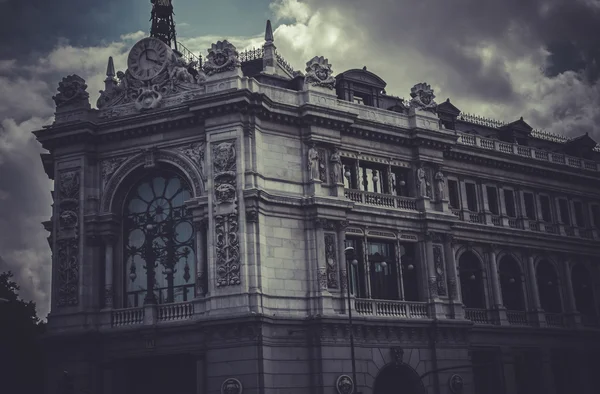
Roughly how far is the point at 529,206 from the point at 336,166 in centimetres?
1942

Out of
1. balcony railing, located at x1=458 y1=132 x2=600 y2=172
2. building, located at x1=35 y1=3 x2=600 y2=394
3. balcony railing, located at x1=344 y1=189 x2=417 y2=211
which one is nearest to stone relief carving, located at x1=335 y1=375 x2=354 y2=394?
building, located at x1=35 y1=3 x2=600 y2=394

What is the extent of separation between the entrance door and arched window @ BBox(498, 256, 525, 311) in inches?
942

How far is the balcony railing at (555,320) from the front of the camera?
6400 centimetres

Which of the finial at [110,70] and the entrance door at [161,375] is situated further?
the finial at [110,70]

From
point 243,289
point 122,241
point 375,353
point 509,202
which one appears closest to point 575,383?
point 509,202

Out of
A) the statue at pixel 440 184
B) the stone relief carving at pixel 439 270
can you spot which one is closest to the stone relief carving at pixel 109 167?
the statue at pixel 440 184

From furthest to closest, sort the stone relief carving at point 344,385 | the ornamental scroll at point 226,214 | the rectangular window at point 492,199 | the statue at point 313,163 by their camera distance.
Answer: the rectangular window at point 492,199
the statue at point 313,163
the stone relief carving at point 344,385
the ornamental scroll at point 226,214

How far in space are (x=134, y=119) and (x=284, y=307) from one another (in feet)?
46.6

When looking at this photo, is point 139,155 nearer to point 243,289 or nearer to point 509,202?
point 243,289

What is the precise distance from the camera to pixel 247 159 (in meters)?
50.5

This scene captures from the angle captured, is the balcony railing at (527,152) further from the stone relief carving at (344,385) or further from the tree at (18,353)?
the tree at (18,353)

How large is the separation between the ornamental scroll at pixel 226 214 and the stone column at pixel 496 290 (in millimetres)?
20954

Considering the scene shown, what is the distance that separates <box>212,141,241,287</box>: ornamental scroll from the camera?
4884 cm

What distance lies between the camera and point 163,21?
6725cm
